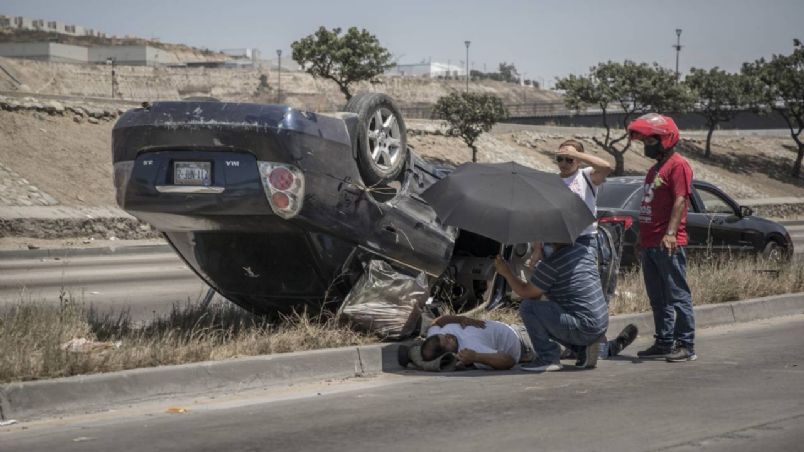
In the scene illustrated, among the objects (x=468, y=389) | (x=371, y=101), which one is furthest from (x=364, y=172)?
(x=468, y=389)

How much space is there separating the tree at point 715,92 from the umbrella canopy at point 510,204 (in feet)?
202

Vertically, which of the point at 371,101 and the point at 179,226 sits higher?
the point at 371,101

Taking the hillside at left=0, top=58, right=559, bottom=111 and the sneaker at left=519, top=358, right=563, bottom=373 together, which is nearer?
the sneaker at left=519, top=358, right=563, bottom=373

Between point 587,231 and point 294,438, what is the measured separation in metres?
3.40

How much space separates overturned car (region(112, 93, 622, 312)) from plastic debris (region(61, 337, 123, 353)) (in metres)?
1.04

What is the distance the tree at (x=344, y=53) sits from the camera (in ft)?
182

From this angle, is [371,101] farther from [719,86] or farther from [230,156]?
[719,86]

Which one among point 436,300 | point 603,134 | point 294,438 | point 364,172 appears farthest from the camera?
point 603,134

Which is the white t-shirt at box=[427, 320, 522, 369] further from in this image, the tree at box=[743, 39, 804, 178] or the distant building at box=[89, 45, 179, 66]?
the distant building at box=[89, 45, 179, 66]

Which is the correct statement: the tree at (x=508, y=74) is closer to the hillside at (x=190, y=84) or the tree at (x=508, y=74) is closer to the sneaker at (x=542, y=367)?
the hillside at (x=190, y=84)

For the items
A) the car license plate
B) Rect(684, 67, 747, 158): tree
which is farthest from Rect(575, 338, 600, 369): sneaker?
Rect(684, 67, 747, 158): tree

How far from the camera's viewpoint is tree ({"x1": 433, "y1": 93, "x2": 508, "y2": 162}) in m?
51.9

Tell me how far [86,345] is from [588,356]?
3.65 metres

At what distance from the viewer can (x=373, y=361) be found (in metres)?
8.58
